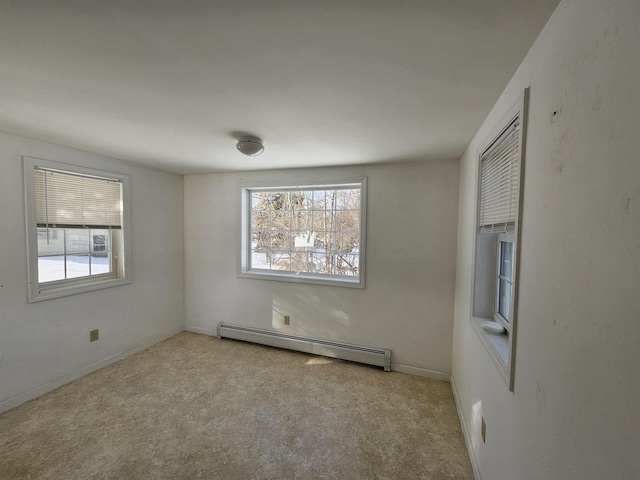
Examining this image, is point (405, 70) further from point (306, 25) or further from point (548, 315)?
point (548, 315)

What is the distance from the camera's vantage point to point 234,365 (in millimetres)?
2789

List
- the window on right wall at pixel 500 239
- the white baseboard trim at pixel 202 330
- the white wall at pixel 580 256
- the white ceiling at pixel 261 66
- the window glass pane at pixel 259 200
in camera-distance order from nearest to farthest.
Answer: the white wall at pixel 580 256 < the white ceiling at pixel 261 66 < the window on right wall at pixel 500 239 < the window glass pane at pixel 259 200 < the white baseboard trim at pixel 202 330

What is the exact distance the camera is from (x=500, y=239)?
1684mm

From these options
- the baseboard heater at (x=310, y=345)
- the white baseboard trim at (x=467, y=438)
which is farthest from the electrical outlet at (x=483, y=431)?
the baseboard heater at (x=310, y=345)

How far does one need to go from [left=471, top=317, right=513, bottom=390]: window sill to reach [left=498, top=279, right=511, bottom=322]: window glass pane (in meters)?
0.13

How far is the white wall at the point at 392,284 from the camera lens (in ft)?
8.55

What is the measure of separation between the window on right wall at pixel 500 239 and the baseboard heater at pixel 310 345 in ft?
4.23

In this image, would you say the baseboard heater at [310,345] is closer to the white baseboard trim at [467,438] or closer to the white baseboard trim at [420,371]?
the white baseboard trim at [420,371]

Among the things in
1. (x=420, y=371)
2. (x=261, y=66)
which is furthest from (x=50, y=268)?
(x=420, y=371)

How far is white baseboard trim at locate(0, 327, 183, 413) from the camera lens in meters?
2.09

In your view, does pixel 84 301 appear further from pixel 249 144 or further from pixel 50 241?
pixel 249 144

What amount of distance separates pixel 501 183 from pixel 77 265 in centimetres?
363

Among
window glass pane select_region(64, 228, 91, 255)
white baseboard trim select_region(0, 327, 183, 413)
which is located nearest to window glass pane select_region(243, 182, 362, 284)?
white baseboard trim select_region(0, 327, 183, 413)

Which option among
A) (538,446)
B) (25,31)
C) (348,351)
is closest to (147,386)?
(348,351)
